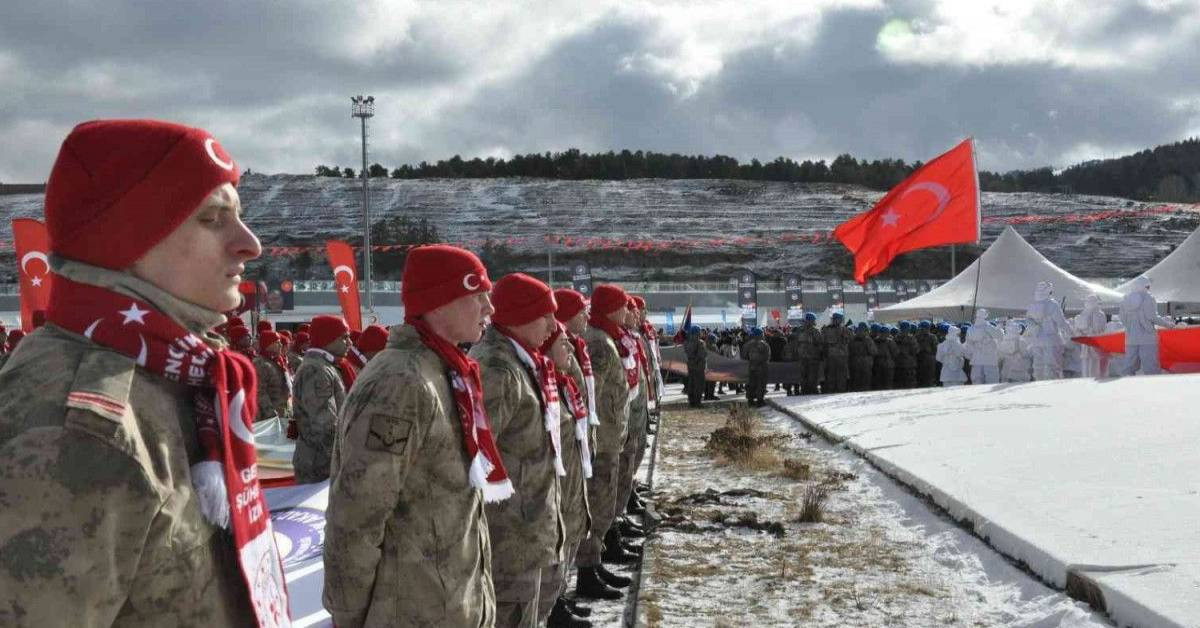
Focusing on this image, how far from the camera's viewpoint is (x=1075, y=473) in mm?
8086

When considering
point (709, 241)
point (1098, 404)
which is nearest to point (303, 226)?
point (709, 241)

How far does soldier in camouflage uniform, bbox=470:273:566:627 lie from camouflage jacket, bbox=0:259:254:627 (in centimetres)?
253

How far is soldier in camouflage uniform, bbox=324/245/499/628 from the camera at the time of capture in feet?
9.41

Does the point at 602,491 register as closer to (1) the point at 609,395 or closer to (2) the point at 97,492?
(1) the point at 609,395

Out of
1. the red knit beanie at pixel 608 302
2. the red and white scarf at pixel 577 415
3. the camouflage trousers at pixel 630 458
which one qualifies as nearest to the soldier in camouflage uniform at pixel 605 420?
the red knit beanie at pixel 608 302

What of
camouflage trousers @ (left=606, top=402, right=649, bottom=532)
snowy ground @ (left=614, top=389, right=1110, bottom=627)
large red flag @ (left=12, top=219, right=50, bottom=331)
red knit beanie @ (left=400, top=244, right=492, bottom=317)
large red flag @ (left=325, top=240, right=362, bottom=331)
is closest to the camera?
red knit beanie @ (left=400, top=244, right=492, bottom=317)

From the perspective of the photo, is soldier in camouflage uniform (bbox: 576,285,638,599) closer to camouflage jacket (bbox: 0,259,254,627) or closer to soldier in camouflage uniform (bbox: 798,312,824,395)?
camouflage jacket (bbox: 0,259,254,627)

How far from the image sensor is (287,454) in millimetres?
8883

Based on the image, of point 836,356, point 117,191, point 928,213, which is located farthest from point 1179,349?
point 117,191

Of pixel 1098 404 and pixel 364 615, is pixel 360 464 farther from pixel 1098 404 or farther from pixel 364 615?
pixel 1098 404

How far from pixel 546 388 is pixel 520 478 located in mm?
453

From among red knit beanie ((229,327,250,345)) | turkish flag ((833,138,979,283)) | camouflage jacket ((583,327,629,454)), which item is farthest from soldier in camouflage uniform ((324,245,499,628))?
turkish flag ((833,138,979,283))

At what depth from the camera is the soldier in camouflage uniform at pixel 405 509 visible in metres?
2.87

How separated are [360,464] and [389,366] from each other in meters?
0.32
